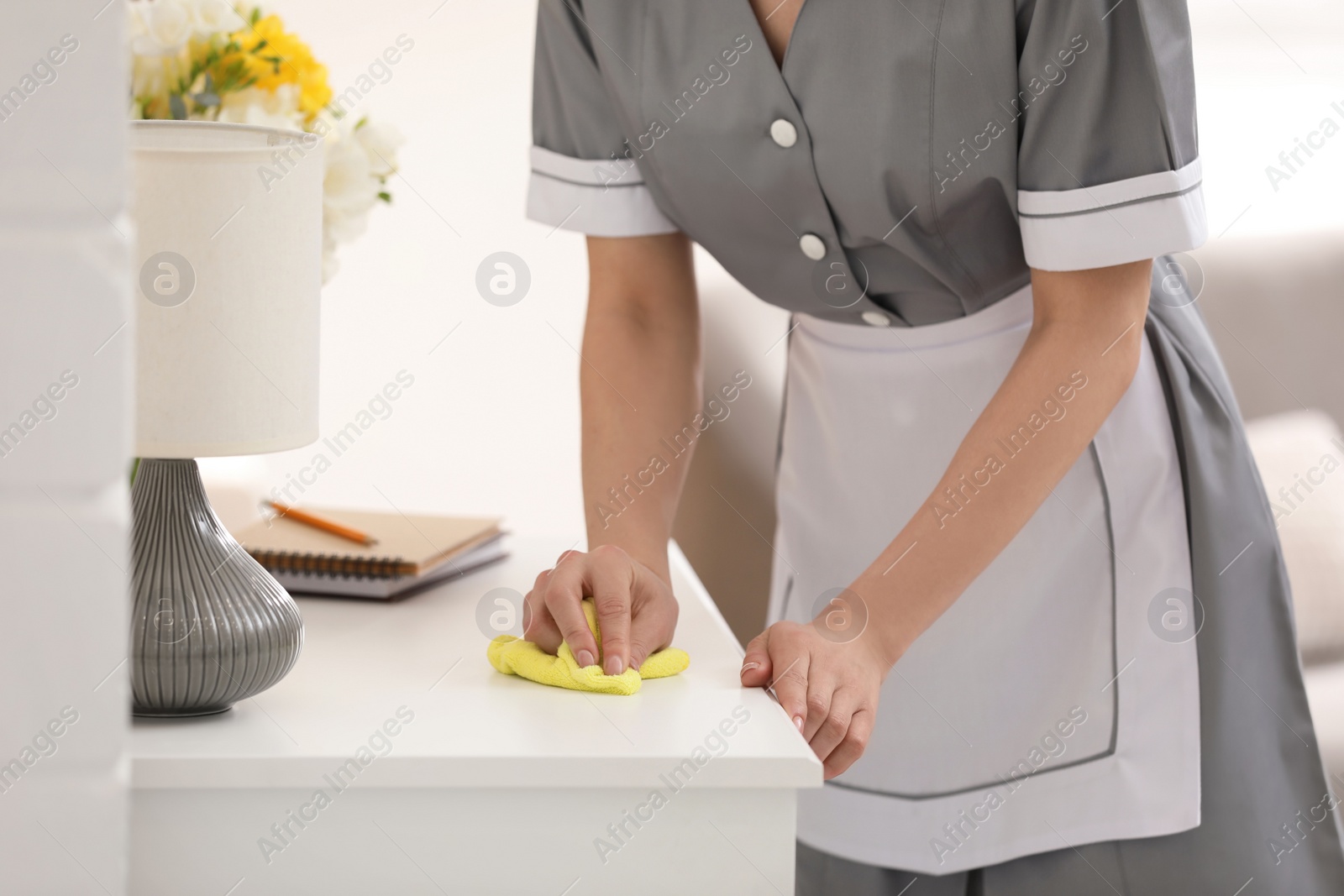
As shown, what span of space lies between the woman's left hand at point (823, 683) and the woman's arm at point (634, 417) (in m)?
0.09

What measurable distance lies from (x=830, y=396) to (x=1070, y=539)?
26 cm

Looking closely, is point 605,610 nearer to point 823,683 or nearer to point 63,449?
point 823,683

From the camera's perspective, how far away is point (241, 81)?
994mm

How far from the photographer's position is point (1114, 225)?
2.58 feet

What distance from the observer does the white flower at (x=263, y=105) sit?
0.99m

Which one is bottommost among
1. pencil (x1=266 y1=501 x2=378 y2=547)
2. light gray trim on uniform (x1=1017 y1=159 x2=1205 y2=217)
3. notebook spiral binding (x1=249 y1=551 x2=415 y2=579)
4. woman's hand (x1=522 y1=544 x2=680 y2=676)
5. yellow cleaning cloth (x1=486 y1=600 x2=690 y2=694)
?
pencil (x1=266 y1=501 x2=378 y2=547)

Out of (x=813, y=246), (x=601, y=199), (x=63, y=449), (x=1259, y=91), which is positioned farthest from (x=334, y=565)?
(x=1259, y=91)

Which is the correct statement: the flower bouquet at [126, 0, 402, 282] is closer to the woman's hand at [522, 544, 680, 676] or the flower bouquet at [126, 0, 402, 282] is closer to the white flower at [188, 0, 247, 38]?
the white flower at [188, 0, 247, 38]

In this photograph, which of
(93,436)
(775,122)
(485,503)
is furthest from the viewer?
(485,503)

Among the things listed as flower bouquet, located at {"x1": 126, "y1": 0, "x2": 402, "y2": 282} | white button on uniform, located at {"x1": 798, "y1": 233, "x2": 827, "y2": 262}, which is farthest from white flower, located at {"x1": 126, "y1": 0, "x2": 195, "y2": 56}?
white button on uniform, located at {"x1": 798, "y1": 233, "x2": 827, "y2": 262}

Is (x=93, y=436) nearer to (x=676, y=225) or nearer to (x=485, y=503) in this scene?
(x=676, y=225)

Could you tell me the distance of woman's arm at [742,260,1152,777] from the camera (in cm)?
81

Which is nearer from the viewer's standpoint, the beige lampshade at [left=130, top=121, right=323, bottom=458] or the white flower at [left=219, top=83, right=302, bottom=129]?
the beige lampshade at [left=130, top=121, right=323, bottom=458]

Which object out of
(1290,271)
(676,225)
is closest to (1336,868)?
(676,225)
